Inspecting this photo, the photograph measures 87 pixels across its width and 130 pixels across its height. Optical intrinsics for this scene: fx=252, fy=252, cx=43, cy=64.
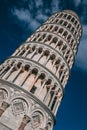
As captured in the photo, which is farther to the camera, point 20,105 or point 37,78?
point 37,78

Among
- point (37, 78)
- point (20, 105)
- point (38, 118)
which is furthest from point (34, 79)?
point (38, 118)

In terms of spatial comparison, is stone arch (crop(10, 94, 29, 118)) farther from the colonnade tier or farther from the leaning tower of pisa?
the colonnade tier

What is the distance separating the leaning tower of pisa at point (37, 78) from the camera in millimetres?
19391

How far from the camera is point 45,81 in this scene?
2231cm

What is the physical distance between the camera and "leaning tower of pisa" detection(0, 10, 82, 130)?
19391mm

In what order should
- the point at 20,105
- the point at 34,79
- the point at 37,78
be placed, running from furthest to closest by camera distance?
the point at 37,78 < the point at 34,79 < the point at 20,105

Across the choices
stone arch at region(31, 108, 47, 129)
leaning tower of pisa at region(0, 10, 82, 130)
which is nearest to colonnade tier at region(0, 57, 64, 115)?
leaning tower of pisa at region(0, 10, 82, 130)

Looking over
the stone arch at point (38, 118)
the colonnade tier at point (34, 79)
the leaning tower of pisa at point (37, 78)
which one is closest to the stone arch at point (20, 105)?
the leaning tower of pisa at point (37, 78)

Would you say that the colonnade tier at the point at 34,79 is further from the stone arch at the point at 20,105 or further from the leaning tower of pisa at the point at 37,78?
the stone arch at the point at 20,105

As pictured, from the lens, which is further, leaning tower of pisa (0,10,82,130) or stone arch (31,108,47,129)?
stone arch (31,108,47,129)

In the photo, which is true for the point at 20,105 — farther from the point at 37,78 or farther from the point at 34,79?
the point at 37,78

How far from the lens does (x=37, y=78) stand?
22469 mm

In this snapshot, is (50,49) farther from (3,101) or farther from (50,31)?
(3,101)

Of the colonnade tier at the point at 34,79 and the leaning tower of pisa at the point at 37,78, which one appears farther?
the colonnade tier at the point at 34,79
